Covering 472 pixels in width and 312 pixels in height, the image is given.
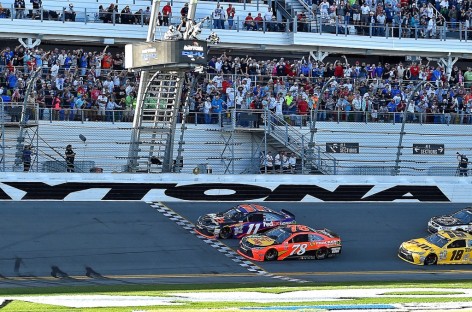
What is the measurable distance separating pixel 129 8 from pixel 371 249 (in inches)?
624

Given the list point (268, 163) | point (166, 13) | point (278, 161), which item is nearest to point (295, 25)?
point (166, 13)

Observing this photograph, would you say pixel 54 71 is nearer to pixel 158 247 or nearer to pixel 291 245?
pixel 158 247

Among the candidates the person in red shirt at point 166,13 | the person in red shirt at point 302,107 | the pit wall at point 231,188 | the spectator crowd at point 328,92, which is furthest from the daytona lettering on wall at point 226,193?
the person in red shirt at point 166,13

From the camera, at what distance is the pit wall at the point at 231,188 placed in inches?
1357

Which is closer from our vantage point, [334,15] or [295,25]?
[295,25]

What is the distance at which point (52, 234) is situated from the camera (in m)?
31.3

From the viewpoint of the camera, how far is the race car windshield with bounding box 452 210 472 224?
3450 centimetres

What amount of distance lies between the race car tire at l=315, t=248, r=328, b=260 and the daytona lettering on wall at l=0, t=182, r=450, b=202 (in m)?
5.46

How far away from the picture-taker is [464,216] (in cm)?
3475

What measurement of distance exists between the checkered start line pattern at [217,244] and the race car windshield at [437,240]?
4969mm

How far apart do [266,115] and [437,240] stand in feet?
32.0

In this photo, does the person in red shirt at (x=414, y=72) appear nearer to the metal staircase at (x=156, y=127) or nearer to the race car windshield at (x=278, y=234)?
the metal staircase at (x=156, y=127)

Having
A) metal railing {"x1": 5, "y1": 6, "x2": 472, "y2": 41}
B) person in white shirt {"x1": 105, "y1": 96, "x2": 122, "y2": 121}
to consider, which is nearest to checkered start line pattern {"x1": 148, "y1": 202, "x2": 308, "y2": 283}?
person in white shirt {"x1": 105, "y1": 96, "x2": 122, "y2": 121}

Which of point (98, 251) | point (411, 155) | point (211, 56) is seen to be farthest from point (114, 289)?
point (211, 56)
